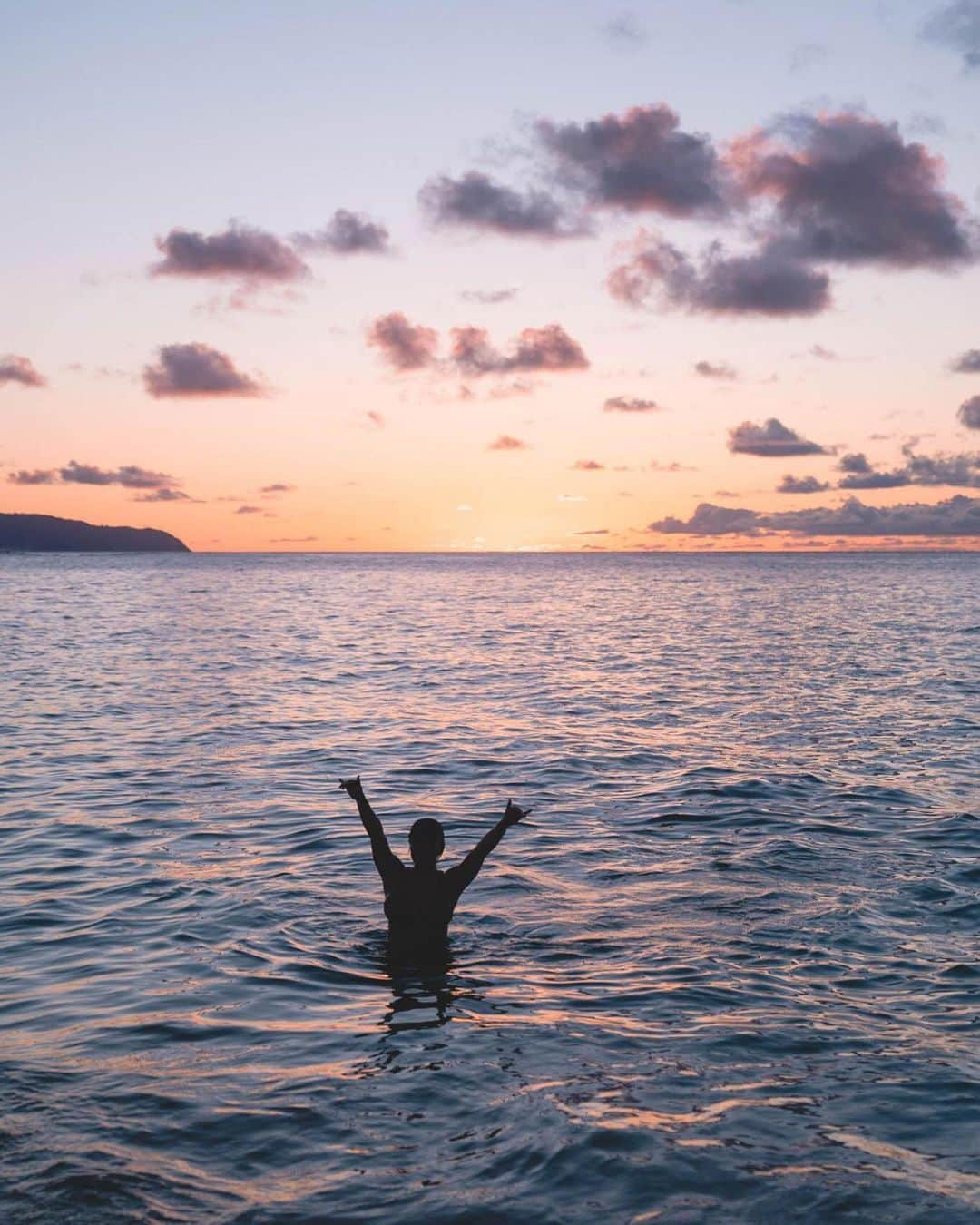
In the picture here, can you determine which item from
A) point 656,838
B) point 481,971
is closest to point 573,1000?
point 481,971

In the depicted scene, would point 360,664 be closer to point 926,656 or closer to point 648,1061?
point 926,656

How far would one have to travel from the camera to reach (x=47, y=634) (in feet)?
198

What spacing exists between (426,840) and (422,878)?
2.02 feet

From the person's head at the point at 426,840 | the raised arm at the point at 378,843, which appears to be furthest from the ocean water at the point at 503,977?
the person's head at the point at 426,840

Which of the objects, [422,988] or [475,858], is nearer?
[422,988]

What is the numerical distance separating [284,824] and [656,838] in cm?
612

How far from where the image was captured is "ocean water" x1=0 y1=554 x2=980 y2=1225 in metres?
7.21

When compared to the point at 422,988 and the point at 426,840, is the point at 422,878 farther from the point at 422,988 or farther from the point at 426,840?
the point at 422,988

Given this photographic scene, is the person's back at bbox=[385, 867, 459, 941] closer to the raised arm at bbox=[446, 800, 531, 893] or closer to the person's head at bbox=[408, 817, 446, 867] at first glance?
the raised arm at bbox=[446, 800, 531, 893]

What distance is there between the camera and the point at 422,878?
1105 centimetres

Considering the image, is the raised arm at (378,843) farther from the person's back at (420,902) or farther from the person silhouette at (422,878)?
the person's back at (420,902)

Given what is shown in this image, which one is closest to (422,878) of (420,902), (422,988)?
(420,902)

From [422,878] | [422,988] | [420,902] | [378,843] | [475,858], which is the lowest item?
[422,988]

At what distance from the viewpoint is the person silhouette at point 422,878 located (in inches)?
421
